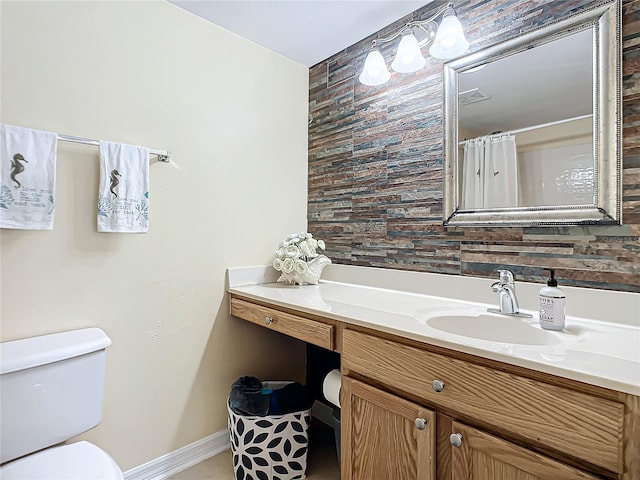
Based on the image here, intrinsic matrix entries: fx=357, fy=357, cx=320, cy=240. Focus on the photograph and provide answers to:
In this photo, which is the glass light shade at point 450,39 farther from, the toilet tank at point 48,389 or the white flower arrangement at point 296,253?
the toilet tank at point 48,389

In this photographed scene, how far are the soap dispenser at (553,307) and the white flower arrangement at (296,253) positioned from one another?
1122mm

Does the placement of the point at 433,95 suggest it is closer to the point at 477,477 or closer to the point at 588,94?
the point at 588,94

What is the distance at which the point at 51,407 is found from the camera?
1186mm

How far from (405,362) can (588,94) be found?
1105mm

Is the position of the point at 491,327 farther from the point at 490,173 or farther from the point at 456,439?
the point at 490,173

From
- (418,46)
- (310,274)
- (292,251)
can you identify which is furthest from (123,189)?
(418,46)

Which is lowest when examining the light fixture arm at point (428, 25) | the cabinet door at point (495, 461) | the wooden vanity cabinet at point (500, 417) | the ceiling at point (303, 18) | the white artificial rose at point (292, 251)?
the cabinet door at point (495, 461)

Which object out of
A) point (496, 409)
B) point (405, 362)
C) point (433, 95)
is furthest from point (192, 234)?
point (496, 409)

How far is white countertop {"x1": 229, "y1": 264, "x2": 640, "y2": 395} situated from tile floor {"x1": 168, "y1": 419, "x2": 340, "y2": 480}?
82 cm

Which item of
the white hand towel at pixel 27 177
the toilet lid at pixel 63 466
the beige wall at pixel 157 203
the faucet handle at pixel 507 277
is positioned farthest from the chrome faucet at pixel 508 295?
the white hand towel at pixel 27 177

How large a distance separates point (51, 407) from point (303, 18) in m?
1.91

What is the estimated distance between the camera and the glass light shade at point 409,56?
1599mm

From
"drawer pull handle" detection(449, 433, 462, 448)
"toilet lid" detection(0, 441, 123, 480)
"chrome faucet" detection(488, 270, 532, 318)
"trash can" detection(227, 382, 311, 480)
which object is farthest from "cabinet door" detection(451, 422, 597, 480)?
"toilet lid" detection(0, 441, 123, 480)

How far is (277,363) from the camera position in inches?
82.4
